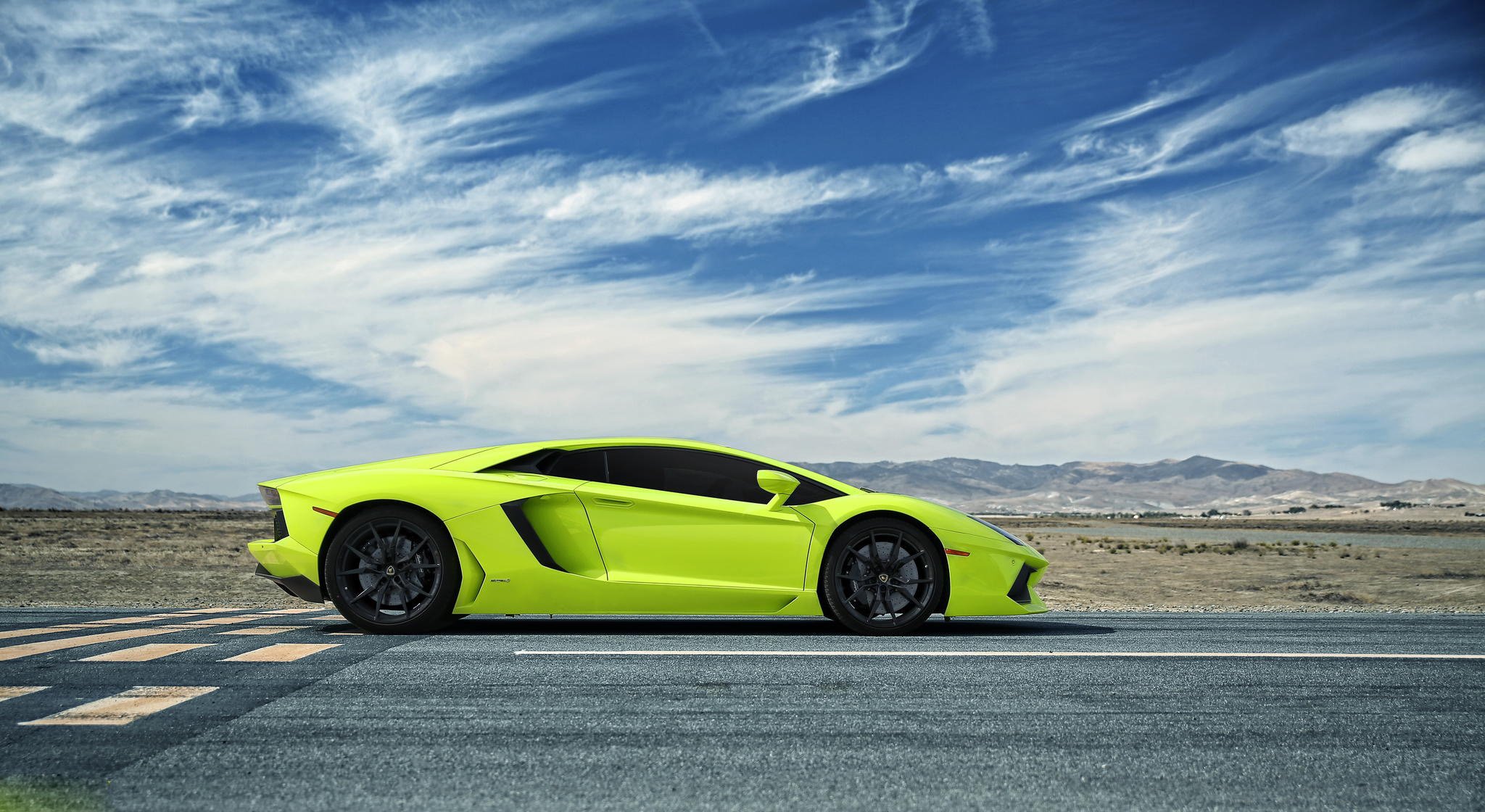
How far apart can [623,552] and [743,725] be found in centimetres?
309

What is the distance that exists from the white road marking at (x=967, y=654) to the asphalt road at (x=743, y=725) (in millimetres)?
36

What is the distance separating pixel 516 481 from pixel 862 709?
11.8 ft

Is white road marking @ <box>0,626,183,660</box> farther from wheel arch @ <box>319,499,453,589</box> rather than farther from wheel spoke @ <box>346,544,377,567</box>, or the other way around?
wheel spoke @ <box>346,544,377,567</box>

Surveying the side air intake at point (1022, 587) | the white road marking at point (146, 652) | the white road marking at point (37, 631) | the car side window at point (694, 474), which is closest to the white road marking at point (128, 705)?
the white road marking at point (146, 652)

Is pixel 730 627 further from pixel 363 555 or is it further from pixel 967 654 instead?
pixel 363 555

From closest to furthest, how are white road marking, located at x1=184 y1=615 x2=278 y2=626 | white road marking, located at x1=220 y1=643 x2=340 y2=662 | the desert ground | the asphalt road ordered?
the asphalt road → white road marking, located at x1=220 y1=643 x2=340 y2=662 → white road marking, located at x1=184 y1=615 x2=278 y2=626 → the desert ground

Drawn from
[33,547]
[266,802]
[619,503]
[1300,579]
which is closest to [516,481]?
[619,503]

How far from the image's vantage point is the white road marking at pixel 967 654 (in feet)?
18.2

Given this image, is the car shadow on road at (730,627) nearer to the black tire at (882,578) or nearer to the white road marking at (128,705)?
the black tire at (882,578)

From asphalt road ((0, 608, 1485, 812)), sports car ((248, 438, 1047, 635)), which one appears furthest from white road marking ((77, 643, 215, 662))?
sports car ((248, 438, 1047, 635))

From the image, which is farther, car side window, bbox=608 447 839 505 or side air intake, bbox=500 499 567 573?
car side window, bbox=608 447 839 505

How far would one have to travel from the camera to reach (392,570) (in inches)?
269

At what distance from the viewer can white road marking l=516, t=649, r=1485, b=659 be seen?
554 cm

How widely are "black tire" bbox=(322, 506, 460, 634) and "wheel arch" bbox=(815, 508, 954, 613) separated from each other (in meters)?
2.42
